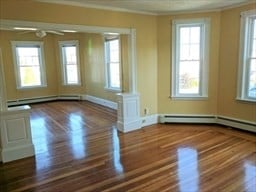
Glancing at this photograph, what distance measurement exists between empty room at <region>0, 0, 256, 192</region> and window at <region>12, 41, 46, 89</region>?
5.44 ft

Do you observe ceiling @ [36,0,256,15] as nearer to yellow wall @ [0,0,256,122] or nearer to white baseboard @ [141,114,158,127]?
yellow wall @ [0,0,256,122]

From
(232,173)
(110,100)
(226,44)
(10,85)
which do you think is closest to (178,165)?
(232,173)

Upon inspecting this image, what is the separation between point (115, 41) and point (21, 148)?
13.6 ft

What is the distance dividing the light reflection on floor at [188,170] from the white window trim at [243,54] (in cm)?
181

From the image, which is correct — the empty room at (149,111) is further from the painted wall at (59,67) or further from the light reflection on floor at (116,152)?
the painted wall at (59,67)

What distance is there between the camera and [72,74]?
8.89 meters

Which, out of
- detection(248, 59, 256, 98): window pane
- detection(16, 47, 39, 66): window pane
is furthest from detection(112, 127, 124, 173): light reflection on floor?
detection(16, 47, 39, 66): window pane

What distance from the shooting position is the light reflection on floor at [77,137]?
392cm

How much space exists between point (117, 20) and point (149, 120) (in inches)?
95.4

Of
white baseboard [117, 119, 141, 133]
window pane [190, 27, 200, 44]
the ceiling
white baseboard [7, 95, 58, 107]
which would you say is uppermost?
the ceiling

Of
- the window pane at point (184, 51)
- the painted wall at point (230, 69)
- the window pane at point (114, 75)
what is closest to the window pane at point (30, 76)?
the window pane at point (114, 75)

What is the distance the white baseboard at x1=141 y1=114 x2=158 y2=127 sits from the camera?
532 cm

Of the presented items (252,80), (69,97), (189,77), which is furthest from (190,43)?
(69,97)

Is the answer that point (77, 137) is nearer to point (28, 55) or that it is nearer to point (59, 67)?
point (59, 67)
